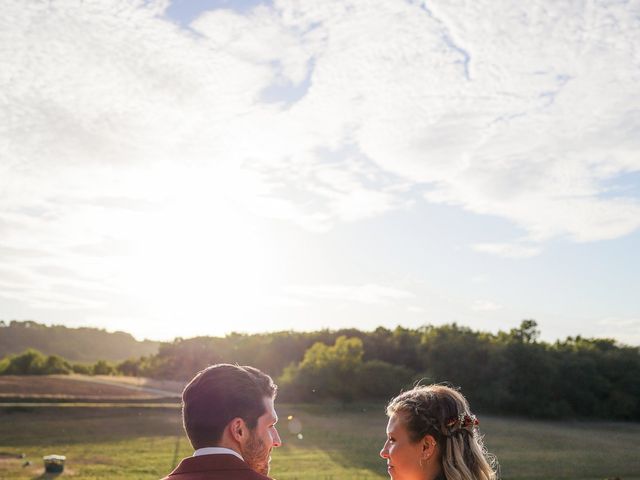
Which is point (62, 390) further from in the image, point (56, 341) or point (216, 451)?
point (56, 341)

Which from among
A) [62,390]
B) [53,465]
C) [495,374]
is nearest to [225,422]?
[53,465]

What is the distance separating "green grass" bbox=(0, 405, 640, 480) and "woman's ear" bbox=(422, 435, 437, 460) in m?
25.7

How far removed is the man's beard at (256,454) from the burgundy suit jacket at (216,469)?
10 cm

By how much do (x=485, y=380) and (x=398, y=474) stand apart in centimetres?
7424

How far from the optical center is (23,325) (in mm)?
181625

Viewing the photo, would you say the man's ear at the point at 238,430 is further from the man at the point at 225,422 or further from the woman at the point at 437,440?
the woman at the point at 437,440

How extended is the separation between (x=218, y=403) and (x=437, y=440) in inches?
62.5

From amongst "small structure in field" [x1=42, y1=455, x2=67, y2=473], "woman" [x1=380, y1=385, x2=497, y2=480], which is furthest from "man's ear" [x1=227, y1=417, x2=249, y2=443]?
"small structure in field" [x1=42, y1=455, x2=67, y2=473]

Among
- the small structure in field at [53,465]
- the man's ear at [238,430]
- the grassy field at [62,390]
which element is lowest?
the small structure in field at [53,465]

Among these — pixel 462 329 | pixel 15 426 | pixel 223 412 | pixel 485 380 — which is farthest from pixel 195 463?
pixel 462 329

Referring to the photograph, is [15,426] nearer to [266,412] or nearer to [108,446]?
[108,446]

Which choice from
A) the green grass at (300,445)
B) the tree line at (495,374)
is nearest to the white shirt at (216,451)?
the green grass at (300,445)

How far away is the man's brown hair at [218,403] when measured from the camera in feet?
10.0

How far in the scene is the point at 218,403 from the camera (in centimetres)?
306
